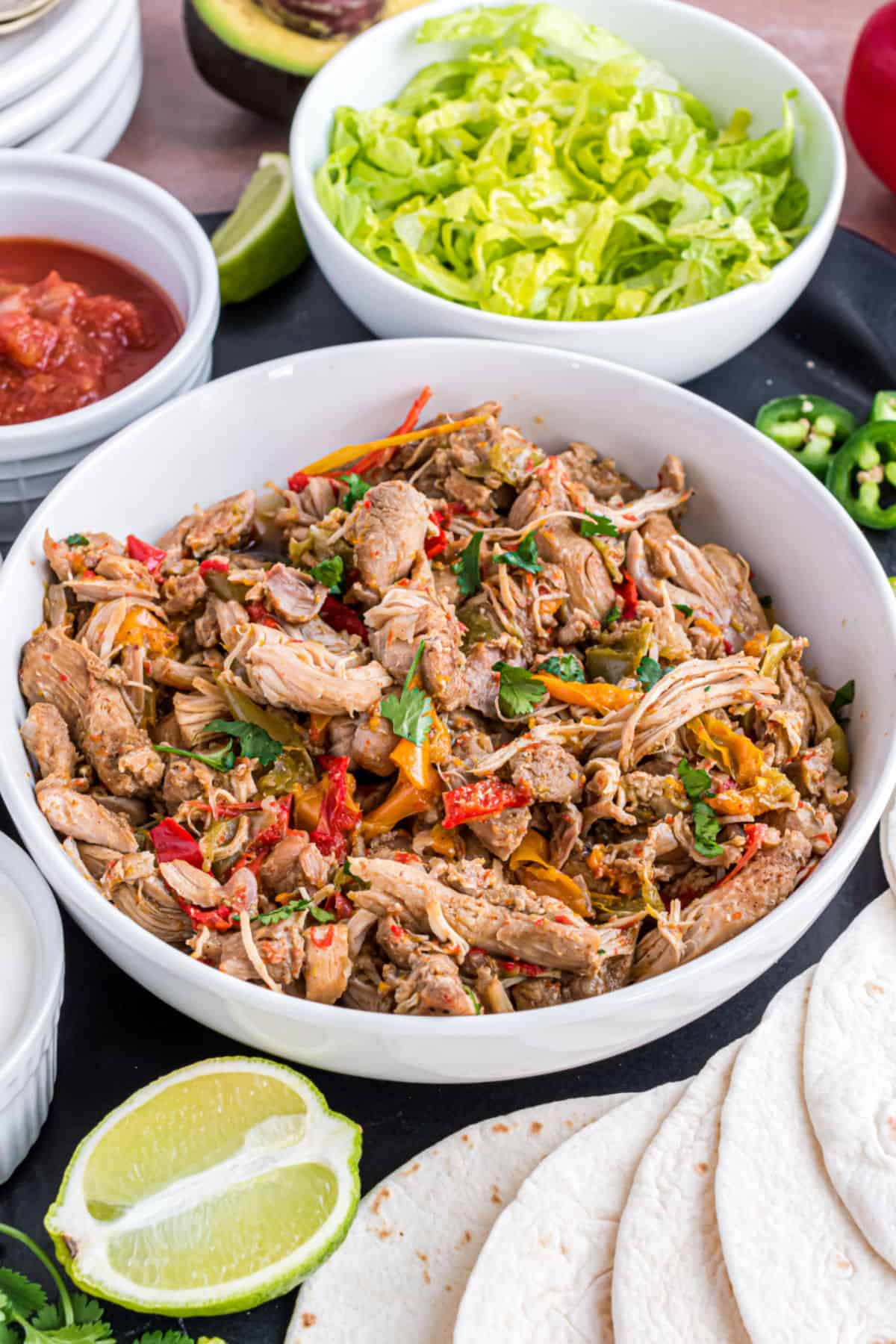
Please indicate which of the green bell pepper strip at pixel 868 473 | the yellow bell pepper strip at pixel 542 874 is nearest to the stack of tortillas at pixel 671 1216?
the yellow bell pepper strip at pixel 542 874

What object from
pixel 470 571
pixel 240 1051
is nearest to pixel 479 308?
pixel 470 571

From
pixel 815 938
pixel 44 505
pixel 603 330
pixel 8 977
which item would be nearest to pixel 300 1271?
pixel 8 977

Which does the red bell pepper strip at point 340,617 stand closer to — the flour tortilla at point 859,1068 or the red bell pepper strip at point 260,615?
the red bell pepper strip at point 260,615

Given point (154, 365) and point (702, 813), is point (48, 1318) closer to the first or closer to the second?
point (702, 813)

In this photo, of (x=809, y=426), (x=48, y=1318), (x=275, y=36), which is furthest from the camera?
(x=275, y=36)

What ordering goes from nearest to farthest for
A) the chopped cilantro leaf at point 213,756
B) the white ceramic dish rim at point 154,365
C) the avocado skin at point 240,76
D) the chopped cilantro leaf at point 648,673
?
the chopped cilantro leaf at point 213,756 → the chopped cilantro leaf at point 648,673 → the white ceramic dish rim at point 154,365 → the avocado skin at point 240,76
